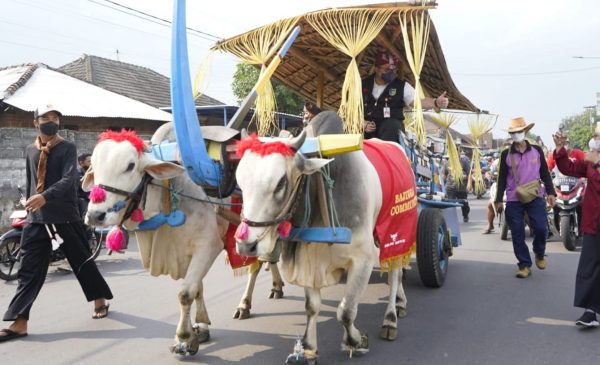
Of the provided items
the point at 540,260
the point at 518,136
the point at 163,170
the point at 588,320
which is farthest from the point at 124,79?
the point at 588,320

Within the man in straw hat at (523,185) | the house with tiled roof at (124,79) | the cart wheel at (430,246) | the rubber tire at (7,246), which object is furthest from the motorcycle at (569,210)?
the house with tiled roof at (124,79)

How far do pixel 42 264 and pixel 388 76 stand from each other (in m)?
3.76

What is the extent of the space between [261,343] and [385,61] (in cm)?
309

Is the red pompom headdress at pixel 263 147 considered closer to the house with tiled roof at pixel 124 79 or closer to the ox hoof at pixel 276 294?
the ox hoof at pixel 276 294

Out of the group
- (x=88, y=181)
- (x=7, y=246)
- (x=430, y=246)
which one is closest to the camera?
(x=88, y=181)

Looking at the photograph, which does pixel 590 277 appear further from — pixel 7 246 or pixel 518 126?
pixel 7 246

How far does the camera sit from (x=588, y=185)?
450 cm

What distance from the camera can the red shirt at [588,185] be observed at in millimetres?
4367

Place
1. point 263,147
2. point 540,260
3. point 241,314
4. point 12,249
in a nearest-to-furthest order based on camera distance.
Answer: point 263,147, point 241,314, point 540,260, point 12,249

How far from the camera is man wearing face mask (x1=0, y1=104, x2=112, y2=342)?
438 centimetres

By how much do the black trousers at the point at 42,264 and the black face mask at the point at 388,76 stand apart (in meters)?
3.32

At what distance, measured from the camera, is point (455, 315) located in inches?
188

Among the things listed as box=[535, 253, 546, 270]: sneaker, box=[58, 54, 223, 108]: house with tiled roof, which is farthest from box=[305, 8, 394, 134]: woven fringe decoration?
box=[58, 54, 223, 108]: house with tiled roof

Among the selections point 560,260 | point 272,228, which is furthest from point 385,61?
point 560,260
